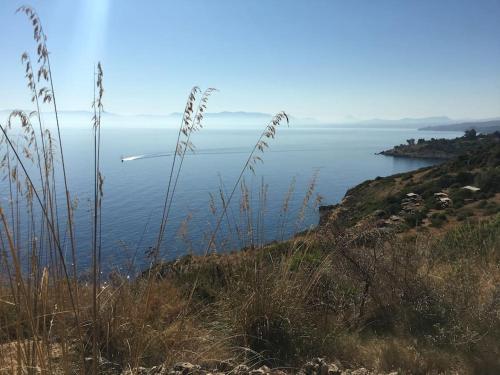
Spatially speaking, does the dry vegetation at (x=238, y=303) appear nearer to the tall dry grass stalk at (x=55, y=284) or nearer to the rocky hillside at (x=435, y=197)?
the tall dry grass stalk at (x=55, y=284)

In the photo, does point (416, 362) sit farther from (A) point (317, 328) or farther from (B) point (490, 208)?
(B) point (490, 208)

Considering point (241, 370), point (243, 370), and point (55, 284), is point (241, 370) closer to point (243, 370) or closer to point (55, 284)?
point (243, 370)

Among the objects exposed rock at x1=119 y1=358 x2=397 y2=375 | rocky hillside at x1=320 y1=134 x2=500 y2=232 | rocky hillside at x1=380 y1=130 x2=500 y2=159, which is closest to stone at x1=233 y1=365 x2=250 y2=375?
exposed rock at x1=119 y1=358 x2=397 y2=375

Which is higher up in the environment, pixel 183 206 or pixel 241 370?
pixel 241 370

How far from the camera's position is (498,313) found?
9.18 ft

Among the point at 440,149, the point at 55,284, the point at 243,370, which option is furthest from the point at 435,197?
the point at 440,149

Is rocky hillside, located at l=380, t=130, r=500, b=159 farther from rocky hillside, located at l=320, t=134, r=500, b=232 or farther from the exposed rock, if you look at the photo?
the exposed rock

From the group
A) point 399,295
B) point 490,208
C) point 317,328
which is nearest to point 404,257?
point 399,295

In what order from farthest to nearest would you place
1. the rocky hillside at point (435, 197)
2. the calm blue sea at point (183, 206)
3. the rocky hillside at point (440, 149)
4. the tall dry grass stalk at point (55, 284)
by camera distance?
the rocky hillside at point (440, 149)
the rocky hillside at point (435, 197)
the calm blue sea at point (183, 206)
the tall dry grass stalk at point (55, 284)

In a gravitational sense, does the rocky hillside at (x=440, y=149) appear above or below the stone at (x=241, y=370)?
below

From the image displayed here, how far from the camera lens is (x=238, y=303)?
9.41ft

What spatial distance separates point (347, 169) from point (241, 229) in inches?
2957

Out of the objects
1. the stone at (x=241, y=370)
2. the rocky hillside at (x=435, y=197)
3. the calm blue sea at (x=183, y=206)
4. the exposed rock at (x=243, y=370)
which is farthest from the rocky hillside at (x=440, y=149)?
the stone at (x=241, y=370)

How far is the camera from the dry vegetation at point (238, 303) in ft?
6.68
